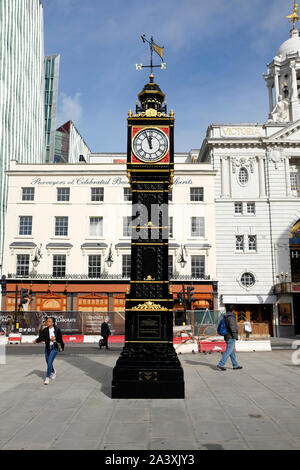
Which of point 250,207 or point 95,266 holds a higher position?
point 250,207

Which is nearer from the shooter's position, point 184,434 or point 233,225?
point 184,434

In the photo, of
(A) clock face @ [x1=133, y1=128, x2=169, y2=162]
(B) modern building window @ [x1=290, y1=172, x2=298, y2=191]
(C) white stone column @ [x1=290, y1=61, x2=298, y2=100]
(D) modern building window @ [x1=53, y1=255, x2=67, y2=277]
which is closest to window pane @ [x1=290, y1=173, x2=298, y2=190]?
(B) modern building window @ [x1=290, y1=172, x2=298, y2=191]

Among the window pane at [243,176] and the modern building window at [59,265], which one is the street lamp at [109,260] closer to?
the modern building window at [59,265]

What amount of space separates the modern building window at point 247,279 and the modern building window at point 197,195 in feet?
25.0

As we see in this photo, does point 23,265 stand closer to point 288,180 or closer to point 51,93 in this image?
point 288,180

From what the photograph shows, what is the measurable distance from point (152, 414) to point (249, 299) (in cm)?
2646

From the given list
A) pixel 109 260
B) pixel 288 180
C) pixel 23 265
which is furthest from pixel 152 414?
pixel 288 180

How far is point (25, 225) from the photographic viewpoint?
33719 mm

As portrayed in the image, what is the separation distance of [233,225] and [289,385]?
79.8ft

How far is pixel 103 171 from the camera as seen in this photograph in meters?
34.4

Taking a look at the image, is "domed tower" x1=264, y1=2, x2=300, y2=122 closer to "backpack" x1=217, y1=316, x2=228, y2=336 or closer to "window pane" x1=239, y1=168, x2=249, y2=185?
"window pane" x1=239, y1=168, x2=249, y2=185

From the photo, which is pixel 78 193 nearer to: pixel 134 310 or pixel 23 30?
pixel 134 310

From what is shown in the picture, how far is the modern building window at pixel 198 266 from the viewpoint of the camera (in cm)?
3241
